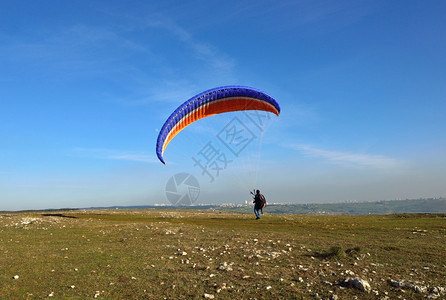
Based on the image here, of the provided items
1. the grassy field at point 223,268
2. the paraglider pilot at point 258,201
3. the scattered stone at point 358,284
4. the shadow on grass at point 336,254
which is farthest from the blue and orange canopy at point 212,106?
the scattered stone at point 358,284

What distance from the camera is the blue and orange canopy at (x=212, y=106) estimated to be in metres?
22.7

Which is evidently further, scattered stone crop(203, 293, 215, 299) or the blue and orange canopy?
the blue and orange canopy

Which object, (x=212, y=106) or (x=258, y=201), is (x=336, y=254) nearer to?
(x=258, y=201)

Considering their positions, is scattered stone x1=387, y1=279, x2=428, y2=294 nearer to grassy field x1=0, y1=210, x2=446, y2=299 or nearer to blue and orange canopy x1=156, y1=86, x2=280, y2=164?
grassy field x1=0, y1=210, x2=446, y2=299

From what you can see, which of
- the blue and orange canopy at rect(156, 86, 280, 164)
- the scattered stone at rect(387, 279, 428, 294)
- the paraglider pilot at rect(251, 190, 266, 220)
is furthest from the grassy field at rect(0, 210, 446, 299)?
the paraglider pilot at rect(251, 190, 266, 220)

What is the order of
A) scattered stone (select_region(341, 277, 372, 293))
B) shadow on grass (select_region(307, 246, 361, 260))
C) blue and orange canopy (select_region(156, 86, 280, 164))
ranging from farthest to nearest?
blue and orange canopy (select_region(156, 86, 280, 164)) → shadow on grass (select_region(307, 246, 361, 260)) → scattered stone (select_region(341, 277, 372, 293))

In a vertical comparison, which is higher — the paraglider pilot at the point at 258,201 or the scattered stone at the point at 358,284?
the paraglider pilot at the point at 258,201

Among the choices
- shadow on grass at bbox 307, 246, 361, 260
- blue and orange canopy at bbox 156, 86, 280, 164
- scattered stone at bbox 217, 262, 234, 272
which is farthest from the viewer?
blue and orange canopy at bbox 156, 86, 280, 164

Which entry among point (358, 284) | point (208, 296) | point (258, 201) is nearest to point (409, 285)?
point (358, 284)

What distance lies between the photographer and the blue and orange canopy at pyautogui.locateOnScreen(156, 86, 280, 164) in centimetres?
2269

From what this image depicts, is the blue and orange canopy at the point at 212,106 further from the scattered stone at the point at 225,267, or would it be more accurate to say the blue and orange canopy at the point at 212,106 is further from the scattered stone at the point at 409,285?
the scattered stone at the point at 409,285

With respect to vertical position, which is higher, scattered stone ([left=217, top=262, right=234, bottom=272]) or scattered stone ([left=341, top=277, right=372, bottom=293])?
scattered stone ([left=341, top=277, right=372, bottom=293])

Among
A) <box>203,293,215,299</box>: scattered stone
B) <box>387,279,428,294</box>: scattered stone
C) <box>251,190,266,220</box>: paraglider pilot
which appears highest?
<box>251,190,266,220</box>: paraglider pilot

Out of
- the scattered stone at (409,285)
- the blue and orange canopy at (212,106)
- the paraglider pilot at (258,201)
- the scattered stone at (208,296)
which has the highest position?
the blue and orange canopy at (212,106)
